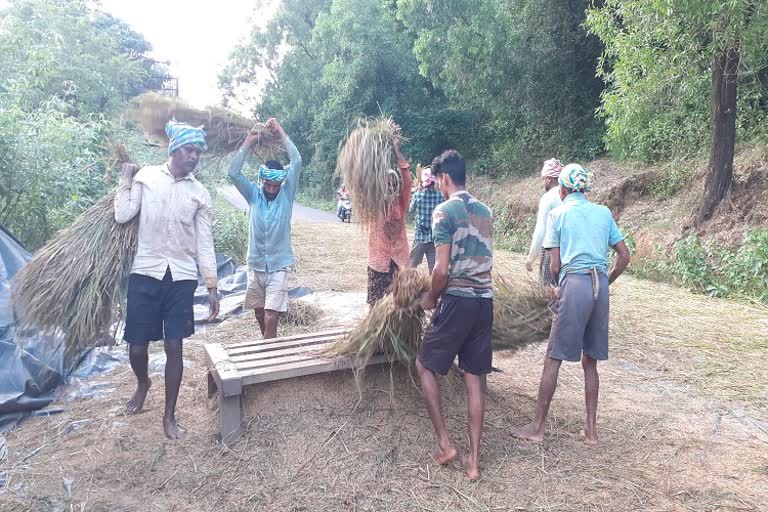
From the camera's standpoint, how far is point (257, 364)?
325 centimetres

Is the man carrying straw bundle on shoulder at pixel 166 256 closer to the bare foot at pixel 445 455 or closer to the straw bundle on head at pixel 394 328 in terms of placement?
the straw bundle on head at pixel 394 328

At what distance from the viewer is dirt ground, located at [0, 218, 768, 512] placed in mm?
2674

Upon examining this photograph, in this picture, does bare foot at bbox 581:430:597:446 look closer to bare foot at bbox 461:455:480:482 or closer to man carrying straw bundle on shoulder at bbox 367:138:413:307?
bare foot at bbox 461:455:480:482

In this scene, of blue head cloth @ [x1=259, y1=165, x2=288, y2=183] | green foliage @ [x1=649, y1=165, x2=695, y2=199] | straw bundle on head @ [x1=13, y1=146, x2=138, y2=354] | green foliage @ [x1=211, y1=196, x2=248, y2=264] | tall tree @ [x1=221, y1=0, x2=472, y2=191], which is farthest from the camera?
tall tree @ [x1=221, y1=0, x2=472, y2=191]

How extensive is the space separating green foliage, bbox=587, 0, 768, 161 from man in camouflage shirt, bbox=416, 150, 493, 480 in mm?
5111

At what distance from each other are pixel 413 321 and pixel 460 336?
0.43 m

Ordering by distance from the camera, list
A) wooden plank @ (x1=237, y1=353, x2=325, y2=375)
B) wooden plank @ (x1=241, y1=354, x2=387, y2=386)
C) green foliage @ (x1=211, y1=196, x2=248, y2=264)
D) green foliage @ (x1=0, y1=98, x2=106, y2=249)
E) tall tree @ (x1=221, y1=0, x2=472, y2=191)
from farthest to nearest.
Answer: tall tree @ (x1=221, y1=0, x2=472, y2=191), green foliage @ (x1=211, y1=196, x2=248, y2=264), green foliage @ (x1=0, y1=98, x2=106, y2=249), wooden plank @ (x1=237, y1=353, x2=325, y2=375), wooden plank @ (x1=241, y1=354, x2=387, y2=386)

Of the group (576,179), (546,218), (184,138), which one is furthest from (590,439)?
(184,138)

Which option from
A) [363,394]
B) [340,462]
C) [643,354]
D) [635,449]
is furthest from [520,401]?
[643,354]

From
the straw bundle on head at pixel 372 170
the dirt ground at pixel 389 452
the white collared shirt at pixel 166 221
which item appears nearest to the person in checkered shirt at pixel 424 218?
the straw bundle on head at pixel 372 170

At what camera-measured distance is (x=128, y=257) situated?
11.1 feet

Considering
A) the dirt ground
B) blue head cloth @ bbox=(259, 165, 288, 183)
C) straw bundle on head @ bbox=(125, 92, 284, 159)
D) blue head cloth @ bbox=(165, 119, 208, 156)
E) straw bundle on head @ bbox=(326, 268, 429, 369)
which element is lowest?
the dirt ground

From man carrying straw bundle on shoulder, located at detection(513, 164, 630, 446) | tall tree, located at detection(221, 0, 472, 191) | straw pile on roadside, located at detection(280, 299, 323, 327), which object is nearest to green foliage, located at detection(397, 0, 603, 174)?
tall tree, located at detection(221, 0, 472, 191)

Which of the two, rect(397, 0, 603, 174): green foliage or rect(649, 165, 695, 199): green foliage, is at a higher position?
rect(397, 0, 603, 174): green foliage
